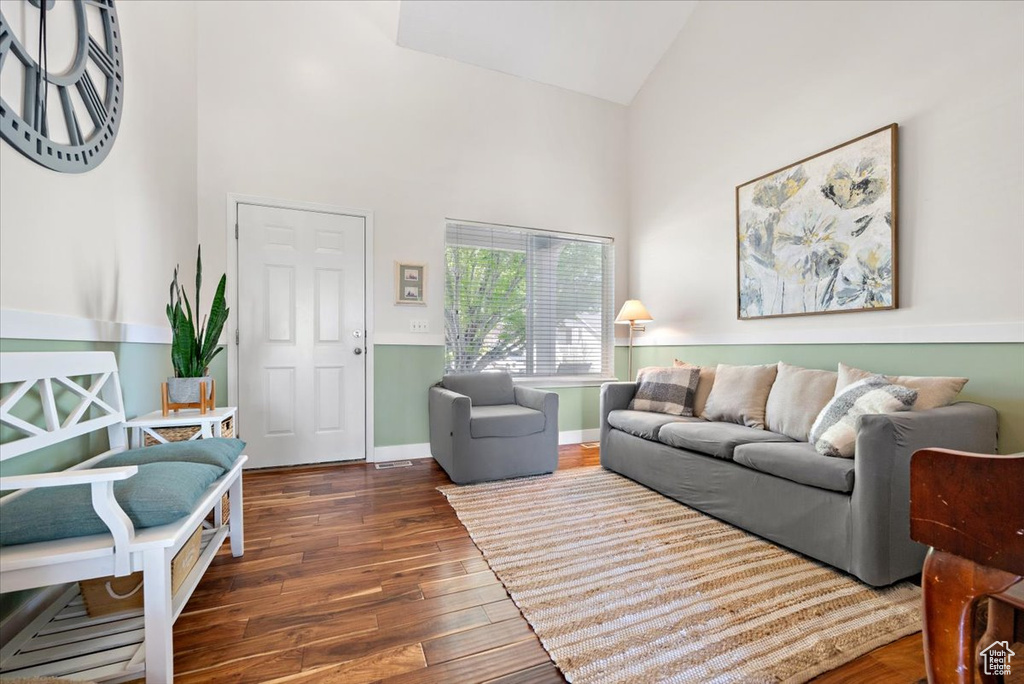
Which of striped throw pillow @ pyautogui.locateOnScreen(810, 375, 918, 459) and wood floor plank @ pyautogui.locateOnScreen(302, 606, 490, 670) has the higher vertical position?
striped throw pillow @ pyautogui.locateOnScreen(810, 375, 918, 459)

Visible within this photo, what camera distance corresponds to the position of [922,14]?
2.10 m

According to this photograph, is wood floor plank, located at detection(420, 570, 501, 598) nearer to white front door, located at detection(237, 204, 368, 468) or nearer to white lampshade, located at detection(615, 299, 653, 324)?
white front door, located at detection(237, 204, 368, 468)

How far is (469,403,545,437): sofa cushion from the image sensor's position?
2.71 metres

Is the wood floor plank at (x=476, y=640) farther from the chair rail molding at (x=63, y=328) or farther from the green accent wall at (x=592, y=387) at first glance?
the chair rail molding at (x=63, y=328)

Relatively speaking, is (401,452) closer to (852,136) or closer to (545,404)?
(545,404)

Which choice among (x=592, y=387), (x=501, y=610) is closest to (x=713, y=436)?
(x=501, y=610)

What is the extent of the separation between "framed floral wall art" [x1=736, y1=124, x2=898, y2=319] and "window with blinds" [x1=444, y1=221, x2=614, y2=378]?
4.62 feet

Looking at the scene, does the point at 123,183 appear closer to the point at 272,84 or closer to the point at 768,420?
the point at 272,84

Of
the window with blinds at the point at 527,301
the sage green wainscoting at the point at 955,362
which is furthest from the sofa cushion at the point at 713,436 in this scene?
the window with blinds at the point at 527,301

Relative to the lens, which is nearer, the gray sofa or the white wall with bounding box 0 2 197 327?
the white wall with bounding box 0 2 197 327

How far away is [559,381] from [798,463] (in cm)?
231

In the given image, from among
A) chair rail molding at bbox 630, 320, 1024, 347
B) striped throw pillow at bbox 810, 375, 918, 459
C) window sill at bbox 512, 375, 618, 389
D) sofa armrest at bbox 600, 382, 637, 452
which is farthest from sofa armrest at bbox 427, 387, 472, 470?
chair rail molding at bbox 630, 320, 1024, 347

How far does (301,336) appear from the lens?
3.13 m

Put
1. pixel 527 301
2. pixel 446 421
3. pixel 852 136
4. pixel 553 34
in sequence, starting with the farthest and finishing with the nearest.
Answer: pixel 527 301, pixel 553 34, pixel 446 421, pixel 852 136
